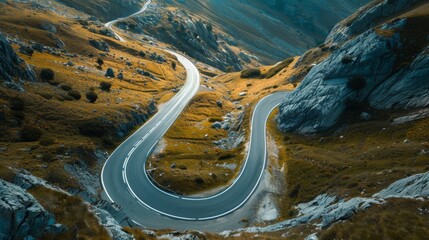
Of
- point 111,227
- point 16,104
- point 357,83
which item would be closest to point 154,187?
point 16,104

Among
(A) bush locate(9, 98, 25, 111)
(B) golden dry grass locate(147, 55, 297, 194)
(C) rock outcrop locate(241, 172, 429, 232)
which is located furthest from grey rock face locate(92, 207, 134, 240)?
(A) bush locate(9, 98, 25, 111)

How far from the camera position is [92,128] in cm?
6425

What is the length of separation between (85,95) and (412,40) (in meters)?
76.7

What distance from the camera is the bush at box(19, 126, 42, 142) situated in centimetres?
5222

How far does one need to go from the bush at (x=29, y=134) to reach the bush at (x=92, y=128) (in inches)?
362

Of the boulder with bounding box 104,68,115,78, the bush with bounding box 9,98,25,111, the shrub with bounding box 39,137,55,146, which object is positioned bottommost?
the boulder with bounding box 104,68,115,78

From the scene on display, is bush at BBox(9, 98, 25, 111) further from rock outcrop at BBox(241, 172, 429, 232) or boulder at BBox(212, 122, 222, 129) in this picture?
boulder at BBox(212, 122, 222, 129)

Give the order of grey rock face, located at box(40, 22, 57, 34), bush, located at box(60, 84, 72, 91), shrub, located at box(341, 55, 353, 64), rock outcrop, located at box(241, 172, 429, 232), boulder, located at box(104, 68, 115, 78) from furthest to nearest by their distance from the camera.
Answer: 1. grey rock face, located at box(40, 22, 57, 34)
2. boulder, located at box(104, 68, 115, 78)
3. bush, located at box(60, 84, 72, 91)
4. shrub, located at box(341, 55, 353, 64)
5. rock outcrop, located at box(241, 172, 429, 232)

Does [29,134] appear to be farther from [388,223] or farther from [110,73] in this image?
[110,73]

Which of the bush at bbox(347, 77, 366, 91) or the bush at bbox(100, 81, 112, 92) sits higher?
the bush at bbox(347, 77, 366, 91)

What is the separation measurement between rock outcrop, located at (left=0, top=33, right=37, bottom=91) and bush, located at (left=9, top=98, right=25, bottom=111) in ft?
18.7

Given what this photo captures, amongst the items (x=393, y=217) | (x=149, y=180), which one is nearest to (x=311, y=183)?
(x=393, y=217)

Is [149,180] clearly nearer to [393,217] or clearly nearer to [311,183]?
[311,183]

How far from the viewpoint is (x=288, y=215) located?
46.6m
